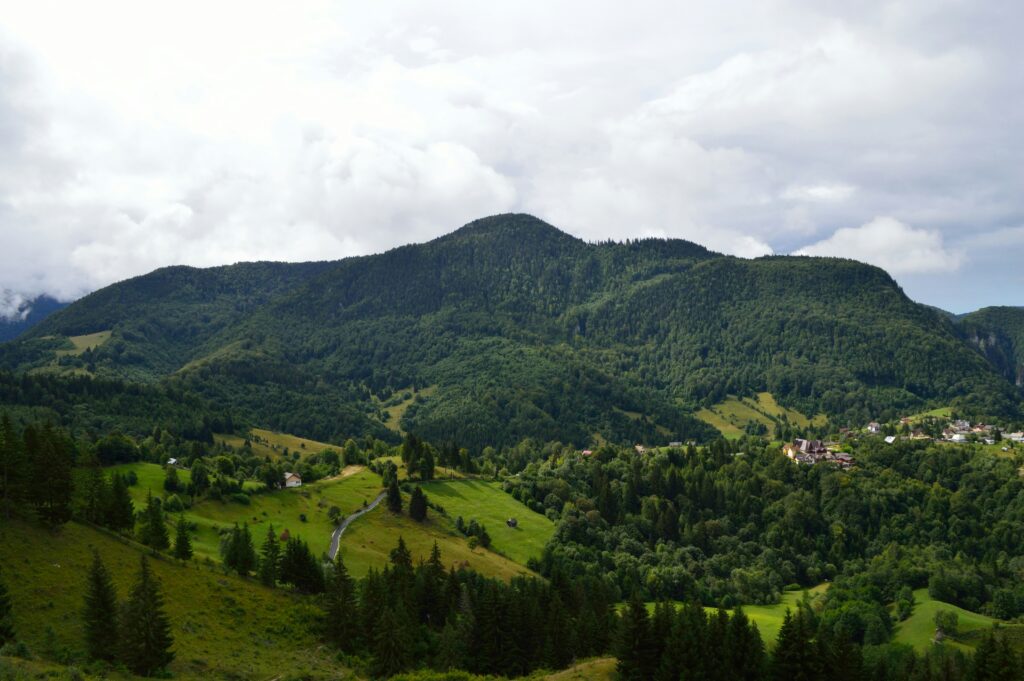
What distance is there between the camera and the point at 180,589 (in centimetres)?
Result: 7331

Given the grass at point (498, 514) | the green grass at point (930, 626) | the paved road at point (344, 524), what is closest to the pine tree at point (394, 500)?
the paved road at point (344, 524)

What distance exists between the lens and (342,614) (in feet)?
238

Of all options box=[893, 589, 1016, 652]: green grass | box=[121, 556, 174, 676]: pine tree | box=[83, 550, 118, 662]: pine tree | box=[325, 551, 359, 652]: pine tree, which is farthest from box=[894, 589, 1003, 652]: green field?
box=[83, 550, 118, 662]: pine tree

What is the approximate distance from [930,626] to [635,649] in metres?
84.6

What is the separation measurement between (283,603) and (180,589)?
11.0 metres

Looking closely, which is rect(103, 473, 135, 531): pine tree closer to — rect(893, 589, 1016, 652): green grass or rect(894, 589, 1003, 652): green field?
rect(893, 589, 1016, 652): green grass

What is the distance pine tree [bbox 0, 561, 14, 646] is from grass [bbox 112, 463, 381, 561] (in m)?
34.6

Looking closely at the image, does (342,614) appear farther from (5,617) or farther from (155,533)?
(5,617)

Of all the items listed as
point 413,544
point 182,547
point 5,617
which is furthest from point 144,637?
point 413,544

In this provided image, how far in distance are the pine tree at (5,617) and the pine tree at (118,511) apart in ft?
81.5

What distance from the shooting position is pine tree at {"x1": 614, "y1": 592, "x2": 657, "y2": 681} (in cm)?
6462

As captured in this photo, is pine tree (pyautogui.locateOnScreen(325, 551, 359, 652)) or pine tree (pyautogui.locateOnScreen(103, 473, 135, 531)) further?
pine tree (pyautogui.locateOnScreen(103, 473, 135, 531))

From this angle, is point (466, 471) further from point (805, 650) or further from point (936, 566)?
point (805, 650)

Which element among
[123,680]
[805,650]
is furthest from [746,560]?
[123,680]
